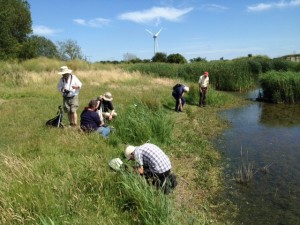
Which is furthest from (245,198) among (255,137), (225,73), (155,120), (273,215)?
(225,73)

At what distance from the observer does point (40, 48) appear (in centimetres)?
6319

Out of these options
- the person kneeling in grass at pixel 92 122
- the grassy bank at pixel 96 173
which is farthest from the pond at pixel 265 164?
the person kneeling in grass at pixel 92 122

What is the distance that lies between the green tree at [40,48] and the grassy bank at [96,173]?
2529 cm

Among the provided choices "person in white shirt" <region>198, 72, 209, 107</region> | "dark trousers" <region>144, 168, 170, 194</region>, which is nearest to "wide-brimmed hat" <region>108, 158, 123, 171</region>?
"dark trousers" <region>144, 168, 170, 194</region>

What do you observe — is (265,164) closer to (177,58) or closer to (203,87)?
(203,87)

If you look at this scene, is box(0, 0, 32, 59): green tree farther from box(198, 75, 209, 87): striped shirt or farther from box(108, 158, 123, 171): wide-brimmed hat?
box(108, 158, 123, 171): wide-brimmed hat

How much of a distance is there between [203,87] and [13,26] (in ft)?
108

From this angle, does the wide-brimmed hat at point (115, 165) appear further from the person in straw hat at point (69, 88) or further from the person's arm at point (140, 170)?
the person in straw hat at point (69, 88)

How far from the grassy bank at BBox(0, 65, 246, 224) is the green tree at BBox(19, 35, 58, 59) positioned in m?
25.3

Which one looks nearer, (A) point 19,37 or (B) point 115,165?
(B) point 115,165

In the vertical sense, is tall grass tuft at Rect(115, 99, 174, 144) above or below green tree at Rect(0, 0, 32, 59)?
below

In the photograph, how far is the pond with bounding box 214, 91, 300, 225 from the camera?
6617mm

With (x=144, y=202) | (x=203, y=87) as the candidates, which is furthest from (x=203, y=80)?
(x=144, y=202)

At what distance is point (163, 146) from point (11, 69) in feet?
64.6
